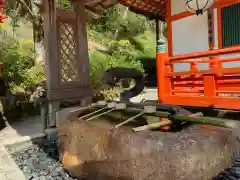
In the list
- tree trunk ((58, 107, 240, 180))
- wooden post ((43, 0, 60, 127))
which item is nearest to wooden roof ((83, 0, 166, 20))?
wooden post ((43, 0, 60, 127))

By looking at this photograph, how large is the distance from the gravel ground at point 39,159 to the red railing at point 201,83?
2.34 m

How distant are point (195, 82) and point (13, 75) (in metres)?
7.68

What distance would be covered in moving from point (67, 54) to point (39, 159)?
237 cm

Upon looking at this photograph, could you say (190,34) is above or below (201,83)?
above

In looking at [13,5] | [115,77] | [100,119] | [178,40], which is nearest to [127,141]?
[100,119]

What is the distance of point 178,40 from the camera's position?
8.02 meters

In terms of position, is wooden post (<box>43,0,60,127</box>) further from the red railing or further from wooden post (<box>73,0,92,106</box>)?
the red railing

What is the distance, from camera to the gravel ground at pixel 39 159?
13.7 ft

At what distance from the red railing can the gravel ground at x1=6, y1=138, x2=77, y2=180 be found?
234 centimetres

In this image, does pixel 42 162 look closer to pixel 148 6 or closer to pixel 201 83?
pixel 201 83

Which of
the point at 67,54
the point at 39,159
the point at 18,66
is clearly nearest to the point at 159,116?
the point at 39,159

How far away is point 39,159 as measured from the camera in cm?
497

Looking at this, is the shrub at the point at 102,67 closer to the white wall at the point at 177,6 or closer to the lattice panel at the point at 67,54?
the lattice panel at the point at 67,54

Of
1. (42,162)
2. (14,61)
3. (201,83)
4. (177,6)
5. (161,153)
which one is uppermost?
(177,6)
